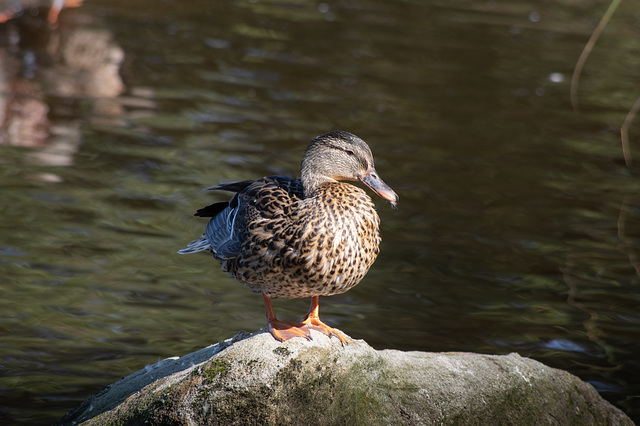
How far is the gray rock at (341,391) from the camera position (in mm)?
4078

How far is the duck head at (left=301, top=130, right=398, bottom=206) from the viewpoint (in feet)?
15.3

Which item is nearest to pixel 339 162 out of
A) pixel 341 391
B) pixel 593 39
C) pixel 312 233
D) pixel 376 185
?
pixel 376 185

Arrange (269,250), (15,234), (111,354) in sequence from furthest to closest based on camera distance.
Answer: (15,234)
(111,354)
(269,250)

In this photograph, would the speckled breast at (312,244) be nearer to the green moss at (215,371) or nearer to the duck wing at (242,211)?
the duck wing at (242,211)

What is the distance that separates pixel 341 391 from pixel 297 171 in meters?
5.06

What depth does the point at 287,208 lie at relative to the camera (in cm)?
467

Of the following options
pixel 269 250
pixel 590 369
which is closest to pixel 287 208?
pixel 269 250

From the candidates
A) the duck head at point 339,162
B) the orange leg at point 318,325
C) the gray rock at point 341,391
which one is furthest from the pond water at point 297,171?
the duck head at point 339,162

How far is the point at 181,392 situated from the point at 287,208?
1214 mm

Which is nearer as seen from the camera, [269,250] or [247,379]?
[247,379]

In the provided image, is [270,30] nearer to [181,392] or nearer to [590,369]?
[590,369]

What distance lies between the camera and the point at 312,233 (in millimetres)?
4434

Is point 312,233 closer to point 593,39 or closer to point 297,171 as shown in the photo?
point 593,39

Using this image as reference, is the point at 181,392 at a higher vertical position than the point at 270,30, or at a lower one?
lower
